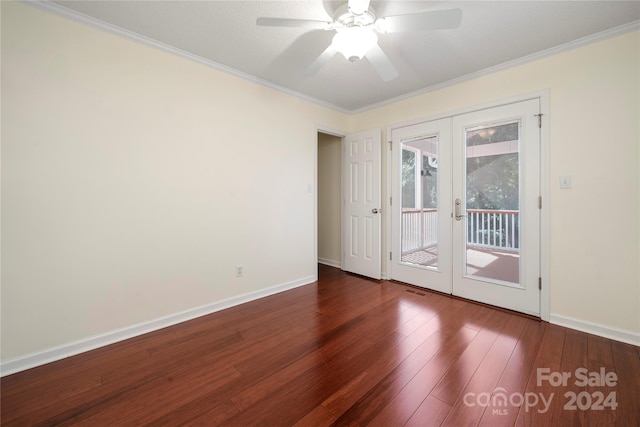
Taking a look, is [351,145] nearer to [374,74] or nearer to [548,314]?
[374,74]

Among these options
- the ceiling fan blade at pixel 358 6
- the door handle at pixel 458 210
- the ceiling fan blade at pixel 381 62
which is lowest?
the door handle at pixel 458 210

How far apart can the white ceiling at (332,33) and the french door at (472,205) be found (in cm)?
58

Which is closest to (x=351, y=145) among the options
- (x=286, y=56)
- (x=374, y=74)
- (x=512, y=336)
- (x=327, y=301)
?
(x=374, y=74)

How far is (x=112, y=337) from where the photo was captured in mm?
2100

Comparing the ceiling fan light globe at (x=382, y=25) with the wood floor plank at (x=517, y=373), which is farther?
the ceiling fan light globe at (x=382, y=25)

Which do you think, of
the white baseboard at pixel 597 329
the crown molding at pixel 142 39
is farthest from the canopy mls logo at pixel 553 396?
the crown molding at pixel 142 39

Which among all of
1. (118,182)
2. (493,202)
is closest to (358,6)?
(118,182)

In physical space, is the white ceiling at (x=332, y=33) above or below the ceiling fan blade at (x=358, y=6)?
above

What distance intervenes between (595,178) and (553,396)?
1.81 m

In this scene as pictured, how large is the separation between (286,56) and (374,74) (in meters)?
0.99

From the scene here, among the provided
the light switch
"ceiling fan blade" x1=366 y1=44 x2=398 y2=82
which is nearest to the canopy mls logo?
the light switch

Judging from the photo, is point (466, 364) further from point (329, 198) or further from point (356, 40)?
point (329, 198)

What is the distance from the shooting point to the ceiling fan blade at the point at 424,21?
1.46 meters

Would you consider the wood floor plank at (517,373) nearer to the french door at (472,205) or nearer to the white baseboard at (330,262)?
the french door at (472,205)
